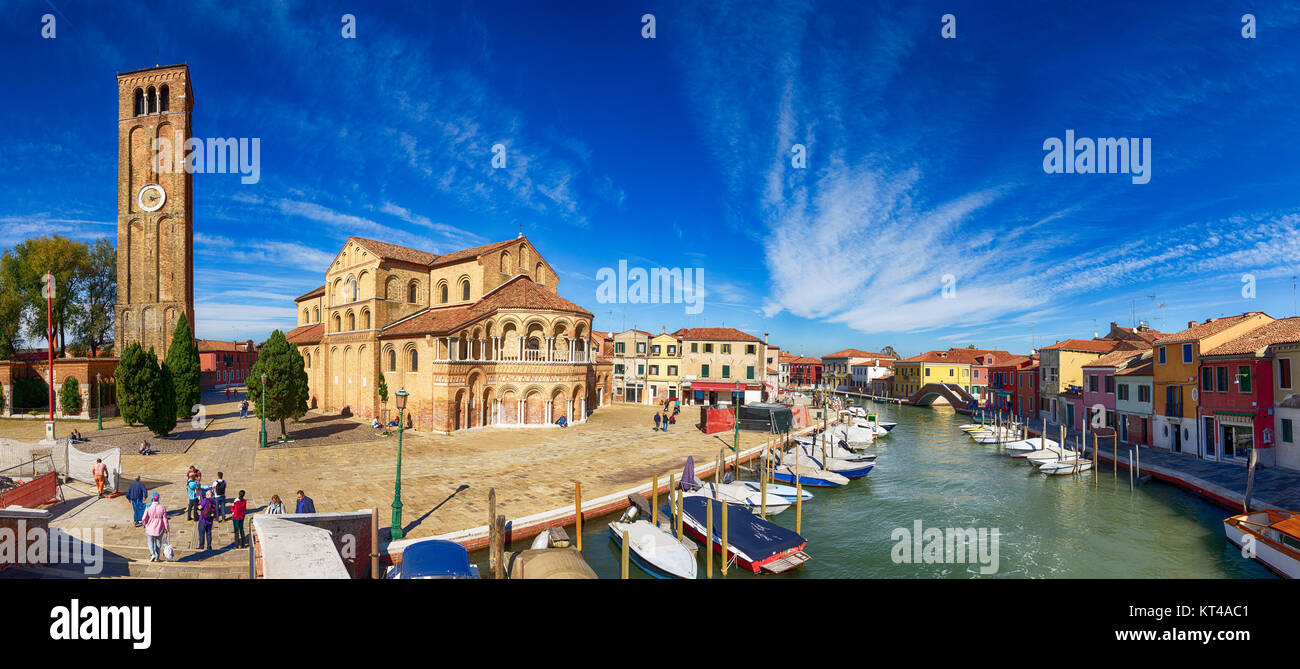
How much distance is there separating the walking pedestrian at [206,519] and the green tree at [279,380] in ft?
55.4

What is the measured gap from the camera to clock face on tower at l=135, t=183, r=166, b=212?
3822 cm

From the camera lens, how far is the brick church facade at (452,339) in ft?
106

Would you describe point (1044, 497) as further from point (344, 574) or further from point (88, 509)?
point (88, 509)

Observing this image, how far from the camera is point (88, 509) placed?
48.1ft

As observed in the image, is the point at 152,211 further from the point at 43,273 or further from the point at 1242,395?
the point at 1242,395

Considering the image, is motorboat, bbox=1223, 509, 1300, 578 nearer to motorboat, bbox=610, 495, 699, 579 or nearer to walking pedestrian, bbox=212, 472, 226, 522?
motorboat, bbox=610, 495, 699, 579

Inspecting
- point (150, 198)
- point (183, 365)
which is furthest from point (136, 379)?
point (150, 198)

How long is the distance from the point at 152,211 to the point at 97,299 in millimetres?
9111

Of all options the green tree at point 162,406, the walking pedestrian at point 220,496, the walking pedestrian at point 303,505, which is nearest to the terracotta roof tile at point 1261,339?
the walking pedestrian at point 303,505

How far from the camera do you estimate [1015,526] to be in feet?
63.2

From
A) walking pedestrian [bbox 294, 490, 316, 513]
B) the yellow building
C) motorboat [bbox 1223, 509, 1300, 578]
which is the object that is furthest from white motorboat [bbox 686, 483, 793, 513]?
the yellow building
